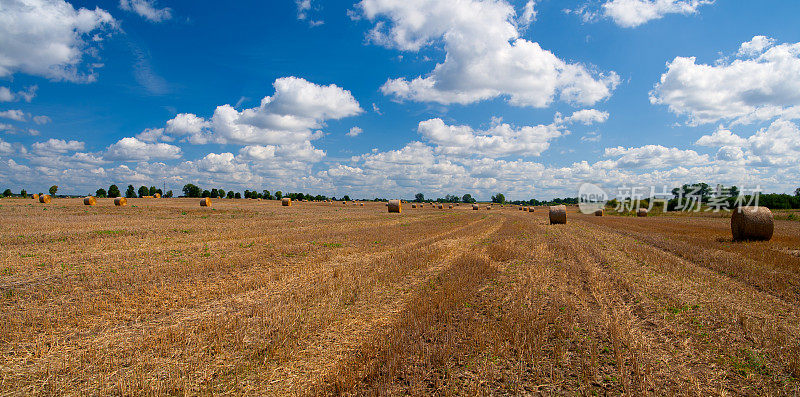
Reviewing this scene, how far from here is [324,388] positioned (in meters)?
4.34

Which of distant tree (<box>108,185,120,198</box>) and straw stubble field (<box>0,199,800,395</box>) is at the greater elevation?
distant tree (<box>108,185,120,198</box>)

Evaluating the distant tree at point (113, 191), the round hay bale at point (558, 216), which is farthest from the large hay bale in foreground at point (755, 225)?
the distant tree at point (113, 191)

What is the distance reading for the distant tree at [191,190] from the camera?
349 feet

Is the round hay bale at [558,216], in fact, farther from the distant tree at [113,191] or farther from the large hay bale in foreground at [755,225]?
the distant tree at [113,191]

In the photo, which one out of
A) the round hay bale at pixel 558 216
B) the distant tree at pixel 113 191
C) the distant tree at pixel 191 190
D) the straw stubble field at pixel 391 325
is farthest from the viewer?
the distant tree at pixel 191 190

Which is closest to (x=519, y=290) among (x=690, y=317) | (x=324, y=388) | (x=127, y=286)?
(x=690, y=317)

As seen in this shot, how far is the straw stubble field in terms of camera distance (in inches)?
180

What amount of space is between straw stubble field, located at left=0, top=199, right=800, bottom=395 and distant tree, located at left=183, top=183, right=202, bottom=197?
106537 millimetres

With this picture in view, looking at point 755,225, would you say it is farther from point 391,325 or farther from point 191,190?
point 191,190

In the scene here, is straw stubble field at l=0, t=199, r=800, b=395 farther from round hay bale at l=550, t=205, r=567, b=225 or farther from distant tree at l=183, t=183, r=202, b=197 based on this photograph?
distant tree at l=183, t=183, r=202, b=197

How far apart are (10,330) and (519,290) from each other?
1032 centimetres

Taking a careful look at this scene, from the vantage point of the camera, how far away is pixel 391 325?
252 inches

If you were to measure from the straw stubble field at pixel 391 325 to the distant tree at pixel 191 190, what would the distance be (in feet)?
350

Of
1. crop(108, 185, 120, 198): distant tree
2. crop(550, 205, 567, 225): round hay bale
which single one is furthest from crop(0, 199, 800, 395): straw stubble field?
crop(108, 185, 120, 198): distant tree
